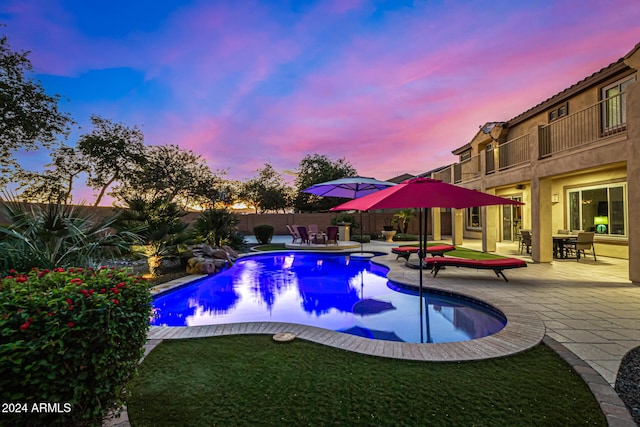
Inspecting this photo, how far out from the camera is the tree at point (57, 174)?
Result: 681 inches

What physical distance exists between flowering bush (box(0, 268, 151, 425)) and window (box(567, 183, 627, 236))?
14833mm

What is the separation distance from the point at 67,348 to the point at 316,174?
31.8m

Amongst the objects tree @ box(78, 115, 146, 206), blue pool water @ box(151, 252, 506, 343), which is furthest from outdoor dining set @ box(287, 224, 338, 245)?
tree @ box(78, 115, 146, 206)

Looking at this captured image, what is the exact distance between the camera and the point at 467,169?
16.9 meters

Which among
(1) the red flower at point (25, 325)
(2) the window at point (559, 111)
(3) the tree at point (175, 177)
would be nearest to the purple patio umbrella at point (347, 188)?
(2) the window at point (559, 111)

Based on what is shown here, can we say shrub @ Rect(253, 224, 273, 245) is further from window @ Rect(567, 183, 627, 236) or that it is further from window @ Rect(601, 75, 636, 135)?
window @ Rect(601, 75, 636, 135)

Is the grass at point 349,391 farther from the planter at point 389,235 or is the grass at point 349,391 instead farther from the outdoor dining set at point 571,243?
the planter at point 389,235

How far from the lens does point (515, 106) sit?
1511cm

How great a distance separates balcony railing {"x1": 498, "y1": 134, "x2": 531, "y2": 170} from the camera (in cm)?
1306

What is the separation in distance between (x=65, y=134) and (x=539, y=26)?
2135 cm

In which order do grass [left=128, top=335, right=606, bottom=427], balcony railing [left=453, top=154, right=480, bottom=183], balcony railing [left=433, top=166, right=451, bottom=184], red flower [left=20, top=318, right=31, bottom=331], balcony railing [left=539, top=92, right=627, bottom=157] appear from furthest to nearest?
balcony railing [left=433, top=166, right=451, bottom=184] < balcony railing [left=453, top=154, right=480, bottom=183] < balcony railing [left=539, top=92, right=627, bottom=157] < grass [left=128, top=335, right=606, bottom=427] < red flower [left=20, top=318, right=31, bottom=331]

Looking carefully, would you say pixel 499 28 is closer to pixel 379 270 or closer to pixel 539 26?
pixel 539 26

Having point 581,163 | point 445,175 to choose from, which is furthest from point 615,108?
point 445,175

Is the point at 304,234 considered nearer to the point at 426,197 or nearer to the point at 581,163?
the point at 581,163
